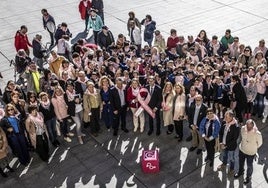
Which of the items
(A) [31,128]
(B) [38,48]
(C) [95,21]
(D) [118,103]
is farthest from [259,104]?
(B) [38,48]

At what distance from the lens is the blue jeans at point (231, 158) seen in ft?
32.0

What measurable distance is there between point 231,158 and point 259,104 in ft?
8.95

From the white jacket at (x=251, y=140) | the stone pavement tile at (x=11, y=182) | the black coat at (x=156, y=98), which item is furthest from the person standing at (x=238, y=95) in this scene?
the stone pavement tile at (x=11, y=182)

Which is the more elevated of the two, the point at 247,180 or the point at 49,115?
the point at 49,115

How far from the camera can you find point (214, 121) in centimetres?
967

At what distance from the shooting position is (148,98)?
11.1 metres

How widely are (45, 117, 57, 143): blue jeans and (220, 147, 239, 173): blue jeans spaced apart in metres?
4.77

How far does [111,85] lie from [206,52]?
13.2 ft

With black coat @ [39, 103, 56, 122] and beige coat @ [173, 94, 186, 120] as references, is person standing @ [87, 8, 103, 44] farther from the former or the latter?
beige coat @ [173, 94, 186, 120]

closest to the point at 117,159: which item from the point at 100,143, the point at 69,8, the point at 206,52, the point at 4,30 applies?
the point at 100,143

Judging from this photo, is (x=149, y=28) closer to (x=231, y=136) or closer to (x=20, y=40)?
(x=20, y=40)

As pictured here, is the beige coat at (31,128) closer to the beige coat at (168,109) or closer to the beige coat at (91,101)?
the beige coat at (91,101)

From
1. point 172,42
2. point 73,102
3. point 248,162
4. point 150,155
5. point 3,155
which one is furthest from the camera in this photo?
point 172,42

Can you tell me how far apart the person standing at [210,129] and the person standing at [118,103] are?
255cm
